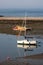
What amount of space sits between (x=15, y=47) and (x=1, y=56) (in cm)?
668

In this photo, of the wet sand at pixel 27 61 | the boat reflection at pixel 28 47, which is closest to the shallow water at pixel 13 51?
the boat reflection at pixel 28 47

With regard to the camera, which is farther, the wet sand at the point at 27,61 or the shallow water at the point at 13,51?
the shallow water at the point at 13,51

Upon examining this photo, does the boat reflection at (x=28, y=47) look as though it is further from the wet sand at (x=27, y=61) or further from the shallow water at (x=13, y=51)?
the wet sand at (x=27, y=61)

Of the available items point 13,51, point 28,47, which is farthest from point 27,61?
point 28,47

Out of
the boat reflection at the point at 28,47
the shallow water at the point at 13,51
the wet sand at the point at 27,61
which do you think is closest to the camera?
the wet sand at the point at 27,61

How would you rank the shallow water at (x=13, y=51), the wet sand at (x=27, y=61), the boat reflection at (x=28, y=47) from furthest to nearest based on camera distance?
the boat reflection at (x=28, y=47)
the shallow water at (x=13, y=51)
the wet sand at (x=27, y=61)

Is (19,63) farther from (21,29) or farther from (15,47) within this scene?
(21,29)

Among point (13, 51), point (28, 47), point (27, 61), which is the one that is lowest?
point (27, 61)

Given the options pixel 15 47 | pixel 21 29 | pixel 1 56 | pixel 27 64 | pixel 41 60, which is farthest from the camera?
pixel 21 29

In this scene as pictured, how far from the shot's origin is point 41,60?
28125mm

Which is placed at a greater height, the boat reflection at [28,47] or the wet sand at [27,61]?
the boat reflection at [28,47]

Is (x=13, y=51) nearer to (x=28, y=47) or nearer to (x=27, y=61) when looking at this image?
(x=28, y=47)

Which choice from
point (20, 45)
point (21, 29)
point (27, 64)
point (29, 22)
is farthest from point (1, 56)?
point (29, 22)

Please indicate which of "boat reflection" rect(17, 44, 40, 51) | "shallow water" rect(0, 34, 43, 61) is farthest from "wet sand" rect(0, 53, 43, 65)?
"boat reflection" rect(17, 44, 40, 51)
